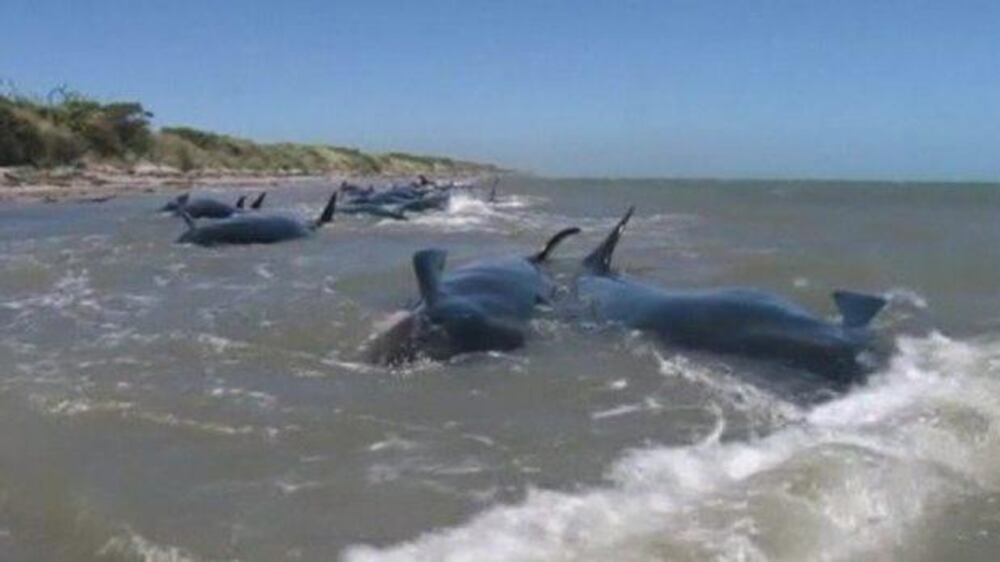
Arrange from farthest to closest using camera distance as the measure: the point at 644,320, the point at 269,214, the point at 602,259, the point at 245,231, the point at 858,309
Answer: the point at 269,214
the point at 245,231
the point at 602,259
the point at 644,320
the point at 858,309

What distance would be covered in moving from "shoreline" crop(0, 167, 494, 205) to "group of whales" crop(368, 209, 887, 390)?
2979 cm

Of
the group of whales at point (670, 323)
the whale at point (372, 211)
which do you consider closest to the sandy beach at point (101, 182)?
the whale at point (372, 211)

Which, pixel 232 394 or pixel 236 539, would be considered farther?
pixel 232 394

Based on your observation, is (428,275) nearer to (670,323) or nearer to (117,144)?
(670,323)

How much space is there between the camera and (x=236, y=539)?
5.26 m

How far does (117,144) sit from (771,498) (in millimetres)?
60821

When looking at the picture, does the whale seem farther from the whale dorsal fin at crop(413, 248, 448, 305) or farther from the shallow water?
the whale dorsal fin at crop(413, 248, 448, 305)

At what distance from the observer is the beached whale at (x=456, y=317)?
928cm

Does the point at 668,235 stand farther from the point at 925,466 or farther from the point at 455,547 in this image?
the point at 455,547

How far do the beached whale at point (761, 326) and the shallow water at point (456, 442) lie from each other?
0.29 meters

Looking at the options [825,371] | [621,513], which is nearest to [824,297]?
[825,371]

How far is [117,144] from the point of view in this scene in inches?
2430

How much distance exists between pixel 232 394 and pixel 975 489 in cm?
500

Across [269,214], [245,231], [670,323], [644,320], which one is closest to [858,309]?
[670,323]
